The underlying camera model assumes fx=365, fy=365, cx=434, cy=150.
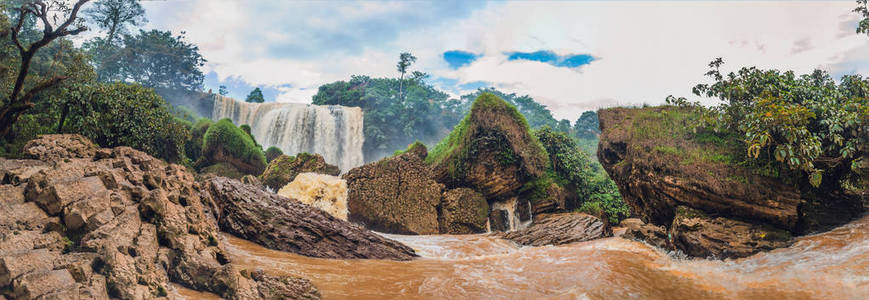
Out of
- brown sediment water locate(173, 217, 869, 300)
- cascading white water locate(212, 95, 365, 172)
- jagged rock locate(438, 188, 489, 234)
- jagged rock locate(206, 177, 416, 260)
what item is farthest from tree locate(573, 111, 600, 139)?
jagged rock locate(206, 177, 416, 260)

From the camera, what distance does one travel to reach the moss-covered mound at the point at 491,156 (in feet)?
44.3

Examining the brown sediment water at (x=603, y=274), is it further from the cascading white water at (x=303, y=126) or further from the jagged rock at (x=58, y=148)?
the cascading white water at (x=303, y=126)

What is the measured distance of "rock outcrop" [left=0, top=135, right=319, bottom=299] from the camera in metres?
3.17

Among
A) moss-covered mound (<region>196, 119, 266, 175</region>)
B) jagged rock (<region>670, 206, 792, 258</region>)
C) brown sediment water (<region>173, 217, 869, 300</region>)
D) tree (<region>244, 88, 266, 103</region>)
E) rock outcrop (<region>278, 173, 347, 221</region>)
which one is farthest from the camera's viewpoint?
tree (<region>244, 88, 266, 103</region>)

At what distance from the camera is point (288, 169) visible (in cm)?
1512

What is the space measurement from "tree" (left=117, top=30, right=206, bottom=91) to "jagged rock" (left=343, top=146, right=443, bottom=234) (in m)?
35.3

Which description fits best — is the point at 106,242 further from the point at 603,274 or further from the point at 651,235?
the point at 651,235

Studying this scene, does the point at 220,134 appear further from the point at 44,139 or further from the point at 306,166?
the point at 44,139

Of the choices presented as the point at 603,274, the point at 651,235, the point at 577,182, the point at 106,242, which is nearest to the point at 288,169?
the point at 106,242

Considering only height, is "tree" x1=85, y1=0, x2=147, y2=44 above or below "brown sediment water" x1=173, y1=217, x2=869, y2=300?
above

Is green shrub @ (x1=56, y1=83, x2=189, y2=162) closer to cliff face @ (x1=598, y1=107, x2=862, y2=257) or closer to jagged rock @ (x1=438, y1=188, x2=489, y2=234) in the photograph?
jagged rock @ (x1=438, y1=188, x2=489, y2=234)

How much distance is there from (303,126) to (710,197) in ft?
84.1

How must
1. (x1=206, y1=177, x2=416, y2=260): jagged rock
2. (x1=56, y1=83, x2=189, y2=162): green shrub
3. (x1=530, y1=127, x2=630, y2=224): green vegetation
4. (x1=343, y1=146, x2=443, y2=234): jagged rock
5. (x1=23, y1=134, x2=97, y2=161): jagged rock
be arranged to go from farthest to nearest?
1. (x1=530, y1=127, x2=630, y2=224): green vegetation
2. (x1=343, y1=146, x2=443, y2=234): jagged rock
3. (x1=56, y1=83, x2=189, y2=162): green shrub
4. (x1=206, y1=177, x2=416, y2=260): jagged rock
5. (x1=23, y1=134, x2=97, y2=161): jagged rock

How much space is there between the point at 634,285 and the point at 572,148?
38.6 feet
